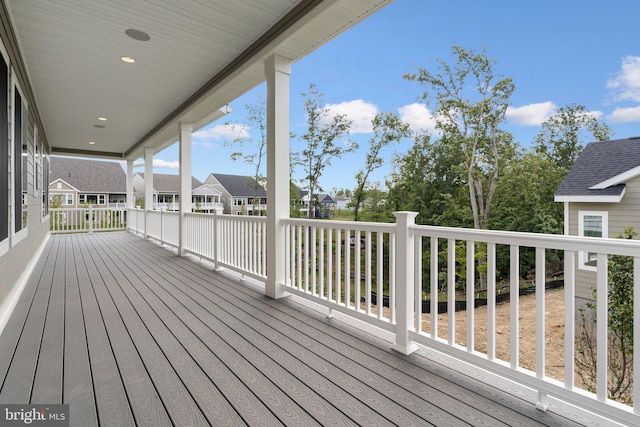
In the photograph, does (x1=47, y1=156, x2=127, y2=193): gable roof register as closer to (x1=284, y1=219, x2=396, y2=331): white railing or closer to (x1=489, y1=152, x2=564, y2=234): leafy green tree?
(x1=284, y1=219, x2=396, y2=331): white railing

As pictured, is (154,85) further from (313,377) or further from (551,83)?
(551,83)

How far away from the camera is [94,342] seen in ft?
7.57

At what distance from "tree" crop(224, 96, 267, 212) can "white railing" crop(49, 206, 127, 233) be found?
4791 millimetres

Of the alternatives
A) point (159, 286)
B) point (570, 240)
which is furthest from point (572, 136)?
point (159, 286)

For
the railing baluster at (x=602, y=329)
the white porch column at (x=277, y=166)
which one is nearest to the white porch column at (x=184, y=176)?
the white porch column at (x=277, y=166)

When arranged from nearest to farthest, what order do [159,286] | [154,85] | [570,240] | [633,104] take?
[570,240], [633,104], [159,286], [154,85]

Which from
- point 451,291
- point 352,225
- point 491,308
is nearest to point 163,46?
point 352,225

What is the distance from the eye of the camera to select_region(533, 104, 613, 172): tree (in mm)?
2916

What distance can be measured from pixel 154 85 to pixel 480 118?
527 cm

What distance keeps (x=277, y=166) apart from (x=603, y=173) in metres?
2.70

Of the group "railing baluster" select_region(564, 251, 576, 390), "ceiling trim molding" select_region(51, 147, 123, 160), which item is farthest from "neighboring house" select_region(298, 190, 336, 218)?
"railing baluster" select_region(564, 251, 576, 390)

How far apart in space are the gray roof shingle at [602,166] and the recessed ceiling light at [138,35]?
4076mm

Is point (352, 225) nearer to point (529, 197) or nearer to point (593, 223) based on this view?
point (593, 223)

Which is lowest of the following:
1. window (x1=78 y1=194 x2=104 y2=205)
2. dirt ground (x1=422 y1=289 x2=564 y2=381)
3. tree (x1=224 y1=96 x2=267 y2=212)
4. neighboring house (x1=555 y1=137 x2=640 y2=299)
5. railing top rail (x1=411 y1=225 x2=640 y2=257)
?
dirt ground (x1=422 y1=289 x2=564 y2=381)
